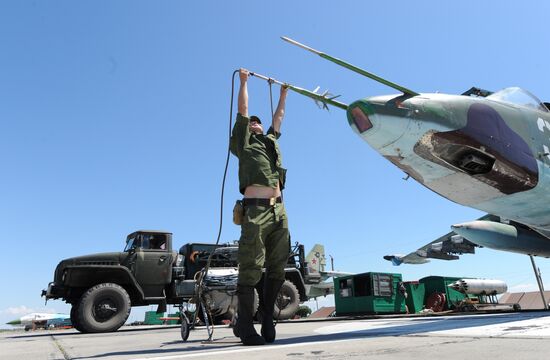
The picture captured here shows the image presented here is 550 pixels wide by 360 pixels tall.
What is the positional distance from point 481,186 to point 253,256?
13.4 ft

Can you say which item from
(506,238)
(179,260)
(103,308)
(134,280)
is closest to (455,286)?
(506,238)

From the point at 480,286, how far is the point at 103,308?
525 inches

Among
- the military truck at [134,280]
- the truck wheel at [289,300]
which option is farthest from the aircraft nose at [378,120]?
the truck wheel at [289,300]

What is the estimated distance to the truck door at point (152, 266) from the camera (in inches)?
423

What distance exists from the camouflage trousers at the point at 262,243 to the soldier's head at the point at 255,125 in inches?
29.7

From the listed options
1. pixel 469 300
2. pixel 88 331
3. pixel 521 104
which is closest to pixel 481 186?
pixel 521 104

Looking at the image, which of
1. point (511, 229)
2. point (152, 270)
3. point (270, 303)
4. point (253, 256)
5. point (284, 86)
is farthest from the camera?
point (152, 270)

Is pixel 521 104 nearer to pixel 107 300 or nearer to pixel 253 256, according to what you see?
pixel 253 256

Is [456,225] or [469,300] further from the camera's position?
[469,300]

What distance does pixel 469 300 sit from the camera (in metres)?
15.1

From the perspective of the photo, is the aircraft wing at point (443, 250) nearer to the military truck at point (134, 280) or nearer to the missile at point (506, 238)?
the missile at point (506, 238)

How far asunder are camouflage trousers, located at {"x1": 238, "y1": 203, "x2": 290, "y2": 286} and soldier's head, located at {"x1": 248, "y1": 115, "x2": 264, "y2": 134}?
0.76 meters

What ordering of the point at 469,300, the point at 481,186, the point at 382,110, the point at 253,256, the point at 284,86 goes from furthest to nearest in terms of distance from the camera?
the point at 469,300, the point at 481,186, the point at 382,110, the point at 284,86, the point at 253,256

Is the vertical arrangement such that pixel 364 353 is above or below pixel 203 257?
below
